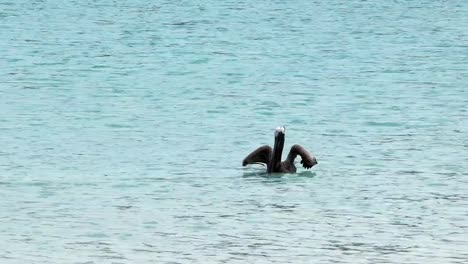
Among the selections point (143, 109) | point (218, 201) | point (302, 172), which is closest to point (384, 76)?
point (143, 109)

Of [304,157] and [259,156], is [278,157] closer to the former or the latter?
[304,157]

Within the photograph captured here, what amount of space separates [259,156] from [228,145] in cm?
322

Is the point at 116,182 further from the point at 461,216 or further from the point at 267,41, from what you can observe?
the point at 267,41

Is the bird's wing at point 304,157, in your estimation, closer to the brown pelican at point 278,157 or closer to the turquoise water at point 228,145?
the brown pelican at point 278,157

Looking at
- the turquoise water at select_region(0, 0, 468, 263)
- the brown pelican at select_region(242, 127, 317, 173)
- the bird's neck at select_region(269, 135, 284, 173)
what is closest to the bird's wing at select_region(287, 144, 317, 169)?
the brown pelican at select_region(242, 127, 317, 173)

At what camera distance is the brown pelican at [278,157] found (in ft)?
84.5

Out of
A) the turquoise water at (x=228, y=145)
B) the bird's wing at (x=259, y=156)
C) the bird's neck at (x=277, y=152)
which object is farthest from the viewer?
the bird's wing at (x=259, y=156)

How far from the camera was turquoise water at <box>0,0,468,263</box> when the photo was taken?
20.8 meters

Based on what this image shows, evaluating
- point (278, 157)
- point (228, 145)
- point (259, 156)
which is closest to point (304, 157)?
point (278, 157)

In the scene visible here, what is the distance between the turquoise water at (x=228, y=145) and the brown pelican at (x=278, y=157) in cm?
21

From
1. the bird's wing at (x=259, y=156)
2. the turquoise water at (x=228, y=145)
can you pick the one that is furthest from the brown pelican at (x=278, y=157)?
the turquoise water at (x=228, y=145)

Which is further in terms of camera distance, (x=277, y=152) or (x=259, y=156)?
(x=259, y=156)

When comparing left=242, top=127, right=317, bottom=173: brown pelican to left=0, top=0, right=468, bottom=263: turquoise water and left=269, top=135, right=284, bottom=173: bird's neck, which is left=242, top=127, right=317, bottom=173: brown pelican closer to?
left=269, top=135, right=284, bottom=173: bird's neck

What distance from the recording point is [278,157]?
25.7m
